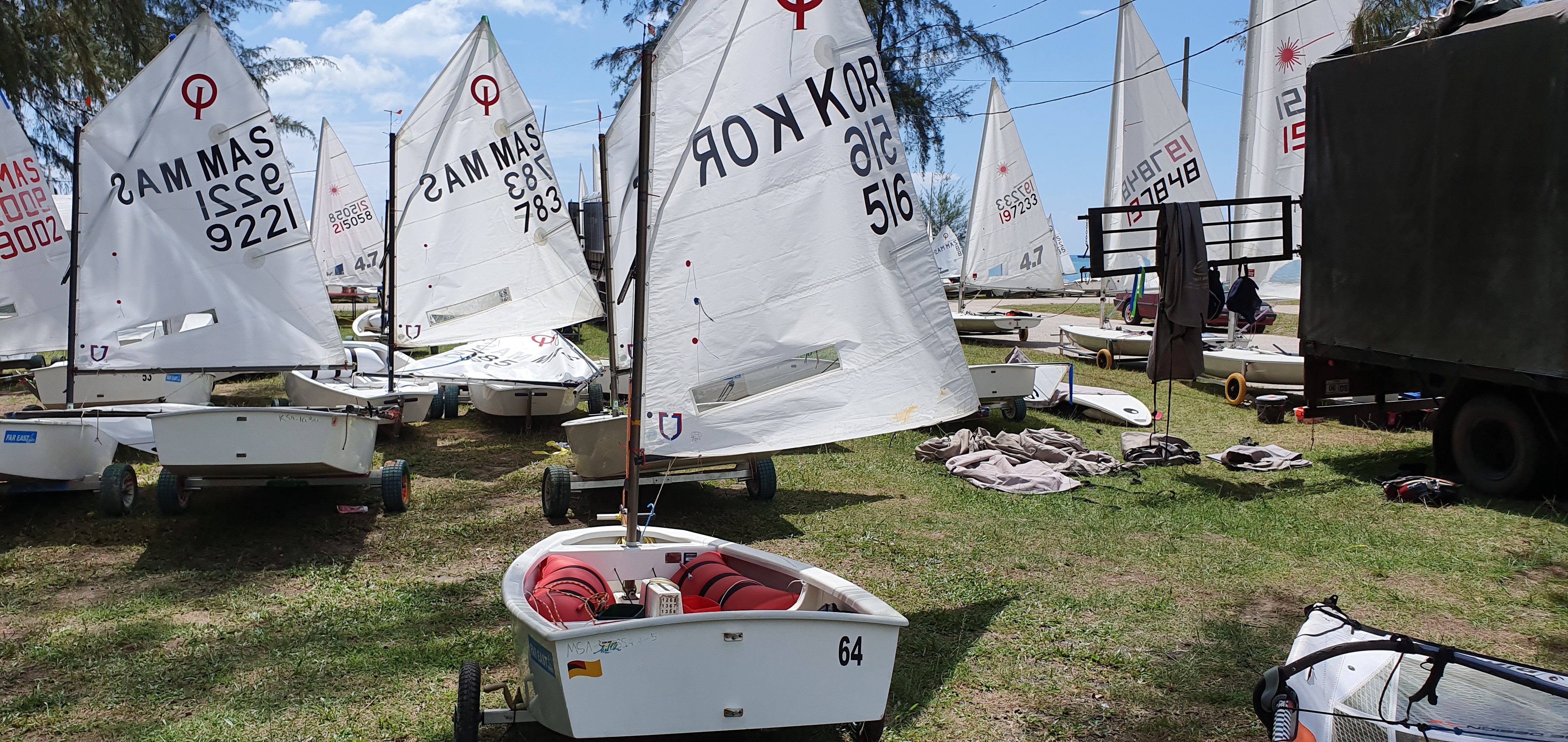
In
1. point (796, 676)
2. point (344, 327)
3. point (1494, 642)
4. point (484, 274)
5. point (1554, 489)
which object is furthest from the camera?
point (344, 327)

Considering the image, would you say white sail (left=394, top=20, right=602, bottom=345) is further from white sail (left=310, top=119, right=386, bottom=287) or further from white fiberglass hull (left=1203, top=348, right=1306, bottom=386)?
white sail (left=310, top=119, right=386, bottom=287)

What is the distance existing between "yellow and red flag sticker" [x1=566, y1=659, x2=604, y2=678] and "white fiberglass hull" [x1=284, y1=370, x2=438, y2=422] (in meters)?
8.08

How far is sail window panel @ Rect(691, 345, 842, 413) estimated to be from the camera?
5469mm

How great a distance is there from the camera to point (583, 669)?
12.1ft

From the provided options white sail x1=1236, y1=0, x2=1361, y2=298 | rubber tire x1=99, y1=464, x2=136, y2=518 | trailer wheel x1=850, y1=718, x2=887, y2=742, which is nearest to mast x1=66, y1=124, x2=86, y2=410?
rubber tire x1=99, y1=464, x2=136, y2=518

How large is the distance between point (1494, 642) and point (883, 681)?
11.4 ft

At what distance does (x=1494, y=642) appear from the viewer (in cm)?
526

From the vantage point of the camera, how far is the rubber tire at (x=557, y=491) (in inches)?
323

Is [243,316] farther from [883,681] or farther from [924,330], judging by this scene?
[883,681]

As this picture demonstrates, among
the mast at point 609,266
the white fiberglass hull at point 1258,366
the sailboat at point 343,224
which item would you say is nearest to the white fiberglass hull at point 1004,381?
the white fiberglass hull at point 1258,366

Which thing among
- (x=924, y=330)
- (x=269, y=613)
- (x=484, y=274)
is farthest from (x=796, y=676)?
(x=484, y=274)

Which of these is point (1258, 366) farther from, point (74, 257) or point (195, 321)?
point (74, 257)

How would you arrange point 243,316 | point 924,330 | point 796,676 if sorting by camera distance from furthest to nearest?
point 243,316
point 924,330
point 796,676

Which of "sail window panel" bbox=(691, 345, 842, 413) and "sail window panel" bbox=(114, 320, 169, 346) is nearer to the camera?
"sail window panel" bbox=(691, 345, 842, 413)
